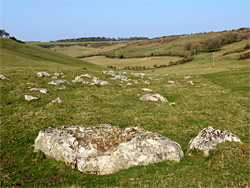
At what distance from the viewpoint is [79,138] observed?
12.9m

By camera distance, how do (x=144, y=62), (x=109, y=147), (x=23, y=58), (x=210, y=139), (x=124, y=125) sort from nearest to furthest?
1. (x=109, y=147)
2. (x=210, y=139)
3. (x=124, y=125)
4. (x=23, y=58)
5. (x=144, y=62)

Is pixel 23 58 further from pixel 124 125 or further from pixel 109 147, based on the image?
pixel 109 147

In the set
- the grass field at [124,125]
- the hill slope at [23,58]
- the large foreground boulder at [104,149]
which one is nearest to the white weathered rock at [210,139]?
the grass field at [124,125]

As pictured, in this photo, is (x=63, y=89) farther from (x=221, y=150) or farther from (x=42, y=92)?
(x=221, y=150)

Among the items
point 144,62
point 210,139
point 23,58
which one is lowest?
point 144,62

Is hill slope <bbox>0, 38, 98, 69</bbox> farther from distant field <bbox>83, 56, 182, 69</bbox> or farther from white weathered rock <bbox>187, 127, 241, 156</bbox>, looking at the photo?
distant field <bbox>83, 56, 182, 69</bbox>

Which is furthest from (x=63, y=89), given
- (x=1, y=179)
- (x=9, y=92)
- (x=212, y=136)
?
(x=212, y=136)

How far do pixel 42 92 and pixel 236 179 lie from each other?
26.2 meters

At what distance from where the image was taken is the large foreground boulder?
448 inches

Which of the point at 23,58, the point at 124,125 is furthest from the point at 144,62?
the point at 124,125

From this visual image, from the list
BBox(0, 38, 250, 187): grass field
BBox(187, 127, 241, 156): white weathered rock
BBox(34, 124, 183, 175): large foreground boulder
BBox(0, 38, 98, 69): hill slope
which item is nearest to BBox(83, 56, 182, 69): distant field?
BBox(0, 38, 98, 69): hill slope

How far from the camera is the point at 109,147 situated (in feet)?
41.3

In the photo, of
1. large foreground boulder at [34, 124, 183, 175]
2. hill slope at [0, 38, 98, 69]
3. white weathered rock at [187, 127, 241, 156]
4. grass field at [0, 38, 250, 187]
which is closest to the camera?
grass field at [0, 38, 250, 187]

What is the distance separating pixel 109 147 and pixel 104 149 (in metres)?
0.42
